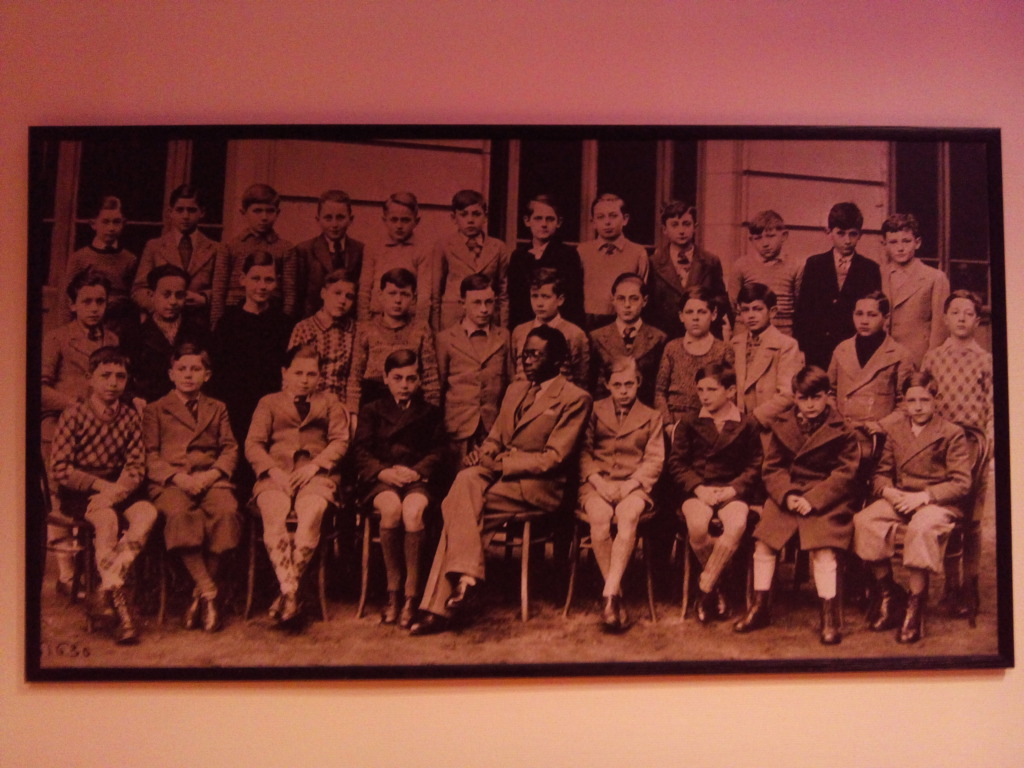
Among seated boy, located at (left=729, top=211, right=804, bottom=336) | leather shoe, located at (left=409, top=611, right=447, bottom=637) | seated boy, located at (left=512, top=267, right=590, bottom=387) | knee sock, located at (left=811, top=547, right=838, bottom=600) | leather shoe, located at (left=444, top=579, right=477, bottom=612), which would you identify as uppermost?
seated boy, located at (left=729, top=211, right=804, bottom=336)

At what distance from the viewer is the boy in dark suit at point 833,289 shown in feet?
6.48

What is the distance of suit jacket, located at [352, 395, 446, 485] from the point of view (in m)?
1.92

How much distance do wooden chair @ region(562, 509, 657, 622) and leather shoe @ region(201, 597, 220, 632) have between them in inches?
37.2

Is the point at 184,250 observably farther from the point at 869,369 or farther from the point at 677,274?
the point at 869,369

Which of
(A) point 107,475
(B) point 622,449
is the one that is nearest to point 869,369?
(B) point 622,449

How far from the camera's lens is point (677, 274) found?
1970mm

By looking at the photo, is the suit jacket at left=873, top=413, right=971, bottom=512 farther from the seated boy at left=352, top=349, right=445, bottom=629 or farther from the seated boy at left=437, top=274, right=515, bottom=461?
the seated boy at left=352, top=349, right=445, bottom=629

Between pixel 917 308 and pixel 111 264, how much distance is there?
7.38 ft

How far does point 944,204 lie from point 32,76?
2.61 meters

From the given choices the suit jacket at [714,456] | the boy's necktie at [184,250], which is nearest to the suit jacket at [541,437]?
the suit jacket at [714,456]

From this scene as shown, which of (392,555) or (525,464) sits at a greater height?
(525,464)

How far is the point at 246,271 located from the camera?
1916 millimetres

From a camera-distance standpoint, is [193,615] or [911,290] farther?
[911,290]

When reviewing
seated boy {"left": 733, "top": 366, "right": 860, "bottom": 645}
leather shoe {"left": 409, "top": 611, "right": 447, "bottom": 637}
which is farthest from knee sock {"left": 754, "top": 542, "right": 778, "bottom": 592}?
leather shoe {"left": 409, "top": 611, "right": 447, "bottom": 637}
